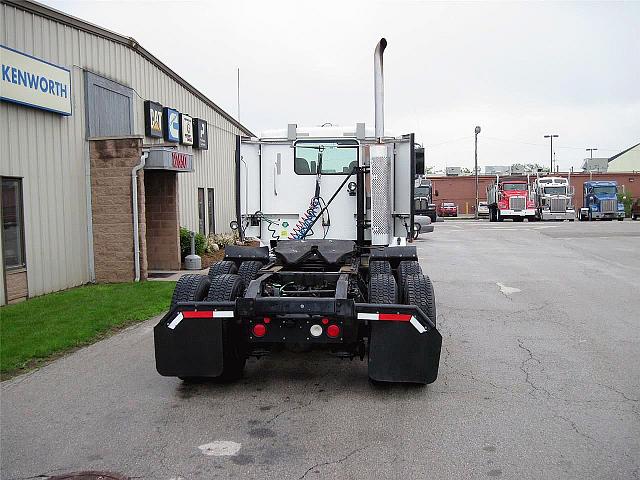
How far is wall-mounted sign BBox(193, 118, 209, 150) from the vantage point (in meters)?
22.1

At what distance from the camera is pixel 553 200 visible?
49344mm

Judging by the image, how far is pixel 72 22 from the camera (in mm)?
13984

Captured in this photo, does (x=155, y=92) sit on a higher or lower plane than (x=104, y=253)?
higher

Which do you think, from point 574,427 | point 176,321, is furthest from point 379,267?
point 574,427

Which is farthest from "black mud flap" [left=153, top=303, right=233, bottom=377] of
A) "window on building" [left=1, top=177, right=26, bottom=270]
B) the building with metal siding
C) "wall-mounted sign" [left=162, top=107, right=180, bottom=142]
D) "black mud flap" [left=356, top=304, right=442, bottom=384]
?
"wall-mounted sign" [left=162, top=107, right=180, bottom=142]

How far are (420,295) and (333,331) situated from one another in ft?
3.51

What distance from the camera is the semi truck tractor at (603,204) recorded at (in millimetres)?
48375

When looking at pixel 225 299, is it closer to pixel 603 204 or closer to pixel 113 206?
pixel 113 206

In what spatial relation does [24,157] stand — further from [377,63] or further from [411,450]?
[411,450]

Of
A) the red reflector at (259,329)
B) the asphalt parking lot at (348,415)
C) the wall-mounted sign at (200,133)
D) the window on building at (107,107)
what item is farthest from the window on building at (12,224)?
the wall-mounted sign at (200,133)

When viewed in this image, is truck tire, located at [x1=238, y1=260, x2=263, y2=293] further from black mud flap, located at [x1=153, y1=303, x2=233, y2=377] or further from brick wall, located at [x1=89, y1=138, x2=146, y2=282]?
brick wall, located at [x1=89, y1=138, x2=146, y2=282]

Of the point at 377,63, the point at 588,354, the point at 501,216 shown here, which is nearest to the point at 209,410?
the point at 588,354

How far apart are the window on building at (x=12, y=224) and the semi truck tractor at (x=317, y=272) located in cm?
479

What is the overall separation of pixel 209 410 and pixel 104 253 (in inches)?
365
